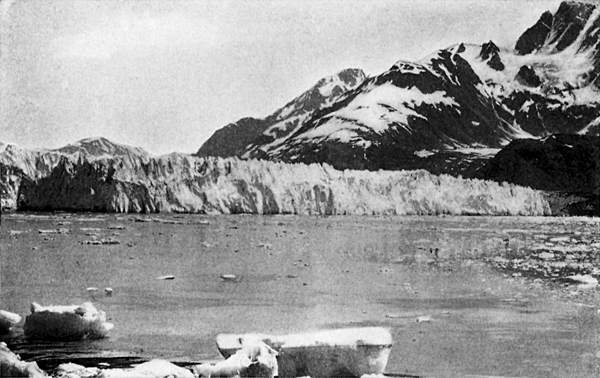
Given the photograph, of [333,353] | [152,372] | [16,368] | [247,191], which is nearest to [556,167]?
[247,191]

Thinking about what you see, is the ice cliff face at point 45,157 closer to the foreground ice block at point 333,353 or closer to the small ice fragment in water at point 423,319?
the small ice fragment in water at point 423,319

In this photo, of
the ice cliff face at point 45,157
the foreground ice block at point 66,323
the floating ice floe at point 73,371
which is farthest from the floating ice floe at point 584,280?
the ice cliff face at point 45,157

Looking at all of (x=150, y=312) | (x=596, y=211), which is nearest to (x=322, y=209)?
(x=596, y=211)

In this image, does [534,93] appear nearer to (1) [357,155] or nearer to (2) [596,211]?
(2) [596,211]

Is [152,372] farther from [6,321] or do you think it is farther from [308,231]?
[308,231]

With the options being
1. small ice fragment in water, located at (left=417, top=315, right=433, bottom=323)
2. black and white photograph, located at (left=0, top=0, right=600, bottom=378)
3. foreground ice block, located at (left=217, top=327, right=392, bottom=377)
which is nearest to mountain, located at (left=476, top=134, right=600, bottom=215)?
black and white photograph, located at (left=0, top=0, right=600, bottom=378)

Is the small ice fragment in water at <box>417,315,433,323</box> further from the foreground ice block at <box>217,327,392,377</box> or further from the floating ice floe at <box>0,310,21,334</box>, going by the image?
the floating ice floe at <box>0,310,21,334</box>
